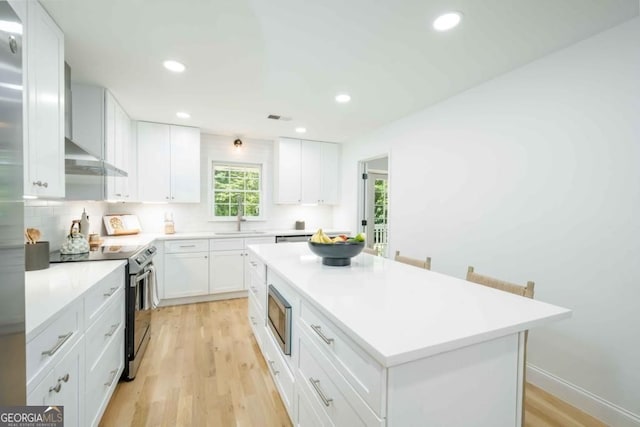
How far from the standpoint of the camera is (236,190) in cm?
463

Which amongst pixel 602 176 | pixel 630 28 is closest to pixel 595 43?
pixel 630 28

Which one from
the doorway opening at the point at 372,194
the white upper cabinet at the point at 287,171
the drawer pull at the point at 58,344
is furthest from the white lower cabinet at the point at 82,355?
the doorway opening at the point at 372,194

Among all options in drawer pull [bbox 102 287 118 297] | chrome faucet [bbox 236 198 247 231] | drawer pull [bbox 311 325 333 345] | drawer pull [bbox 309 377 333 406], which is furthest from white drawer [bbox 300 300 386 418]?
chrome faucet [bbox 236 198 247 231]

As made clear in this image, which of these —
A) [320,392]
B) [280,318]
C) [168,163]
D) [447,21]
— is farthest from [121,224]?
[447,21]

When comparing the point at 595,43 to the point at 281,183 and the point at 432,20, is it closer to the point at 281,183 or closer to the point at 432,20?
the point at 432,20

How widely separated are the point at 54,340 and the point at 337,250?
54.8 inches

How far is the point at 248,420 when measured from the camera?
1716mm

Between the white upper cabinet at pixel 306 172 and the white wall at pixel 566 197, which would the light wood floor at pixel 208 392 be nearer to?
the white wall at pixel 566 197

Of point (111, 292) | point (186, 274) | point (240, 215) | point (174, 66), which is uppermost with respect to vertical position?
point (174, 66)

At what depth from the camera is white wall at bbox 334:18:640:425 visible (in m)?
1.69

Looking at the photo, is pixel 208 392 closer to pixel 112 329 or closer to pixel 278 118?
pixel 112 329

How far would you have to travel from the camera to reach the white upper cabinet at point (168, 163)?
368 cm

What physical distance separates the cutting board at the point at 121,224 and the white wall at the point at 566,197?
157 inches

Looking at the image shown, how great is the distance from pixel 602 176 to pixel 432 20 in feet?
4.99
